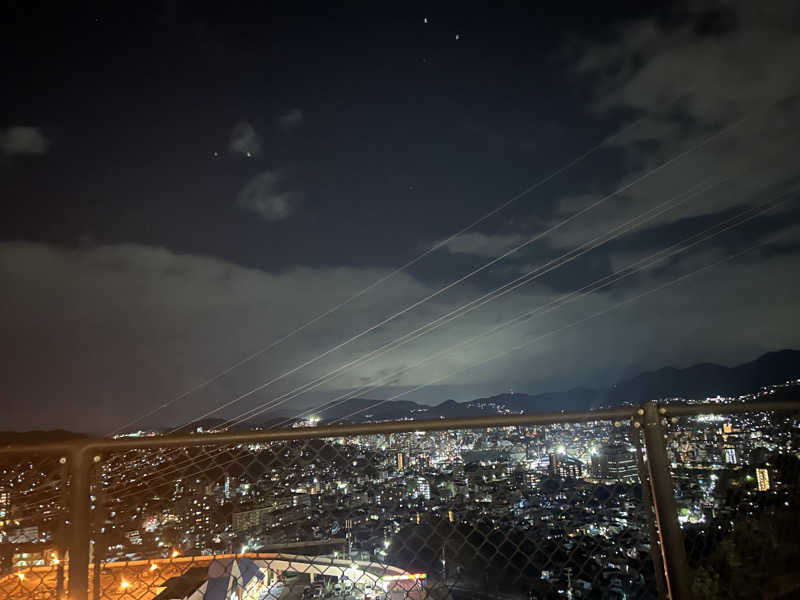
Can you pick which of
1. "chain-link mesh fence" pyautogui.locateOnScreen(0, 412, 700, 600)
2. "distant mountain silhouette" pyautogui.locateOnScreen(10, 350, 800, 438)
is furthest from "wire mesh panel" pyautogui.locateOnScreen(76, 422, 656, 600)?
"distant mountain silhouette" pyautogui.locateOnScreen(10, 350, 800, 438)

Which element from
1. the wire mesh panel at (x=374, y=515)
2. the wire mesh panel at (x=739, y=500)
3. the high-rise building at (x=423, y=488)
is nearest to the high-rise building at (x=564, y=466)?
the wire mesh panel at (x=374, y=515)

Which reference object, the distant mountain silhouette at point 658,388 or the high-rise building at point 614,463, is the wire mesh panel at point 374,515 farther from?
the distant mountain silhouette at point 658,388

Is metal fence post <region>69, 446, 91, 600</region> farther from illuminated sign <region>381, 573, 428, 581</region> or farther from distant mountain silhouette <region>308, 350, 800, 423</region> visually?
distant mountain silhouette <region>308, 350, 800, 423</region>

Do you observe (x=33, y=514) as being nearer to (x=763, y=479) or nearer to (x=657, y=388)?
(x=763, y=479)

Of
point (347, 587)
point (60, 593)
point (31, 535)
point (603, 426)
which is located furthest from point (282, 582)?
point (603, 426)

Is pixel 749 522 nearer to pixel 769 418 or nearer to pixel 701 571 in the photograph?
pixel 701 571

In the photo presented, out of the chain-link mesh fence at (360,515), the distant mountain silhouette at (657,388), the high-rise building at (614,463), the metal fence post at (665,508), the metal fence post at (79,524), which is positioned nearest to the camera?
the metal fence post at (79,524)

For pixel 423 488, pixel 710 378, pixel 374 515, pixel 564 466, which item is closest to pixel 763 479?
pixel 564 466
